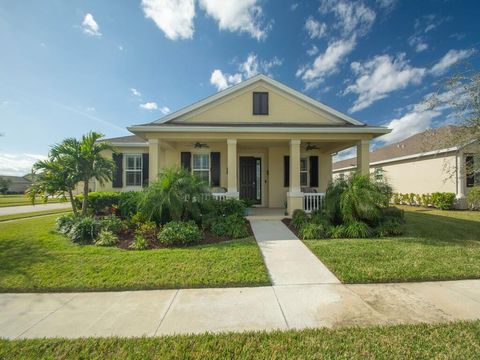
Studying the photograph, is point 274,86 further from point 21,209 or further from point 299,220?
point 21,209

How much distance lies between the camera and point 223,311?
112 inches

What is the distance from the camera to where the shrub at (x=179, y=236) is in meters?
5.45

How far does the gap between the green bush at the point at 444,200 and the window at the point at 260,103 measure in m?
11.9

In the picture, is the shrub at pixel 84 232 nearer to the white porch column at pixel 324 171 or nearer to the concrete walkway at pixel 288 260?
the concrete walkway at pixel 288 260

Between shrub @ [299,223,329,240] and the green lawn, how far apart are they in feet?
0.99

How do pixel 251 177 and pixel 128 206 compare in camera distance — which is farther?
pixel 251 177

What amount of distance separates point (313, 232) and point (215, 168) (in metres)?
6.08

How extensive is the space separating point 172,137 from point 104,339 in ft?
23.8

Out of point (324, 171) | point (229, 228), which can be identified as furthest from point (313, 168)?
point (229, 228)

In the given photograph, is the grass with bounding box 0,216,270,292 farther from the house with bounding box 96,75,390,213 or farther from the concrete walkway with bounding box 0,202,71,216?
the concrete walkway with bounding box 0,202,71,216

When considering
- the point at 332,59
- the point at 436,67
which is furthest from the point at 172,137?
the point at 332,59

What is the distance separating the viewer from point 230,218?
22.4ft

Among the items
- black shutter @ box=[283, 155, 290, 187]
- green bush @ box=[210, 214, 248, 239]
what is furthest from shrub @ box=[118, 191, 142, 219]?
black shutter @ box=[283, 155, 290, 187]

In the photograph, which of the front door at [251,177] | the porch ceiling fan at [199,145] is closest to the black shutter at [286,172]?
the front door at [251,177]
